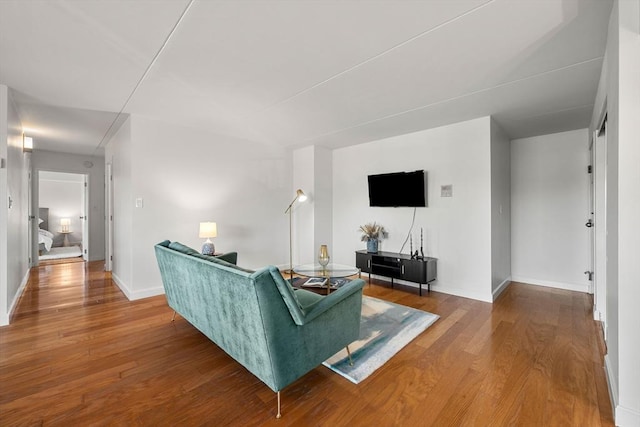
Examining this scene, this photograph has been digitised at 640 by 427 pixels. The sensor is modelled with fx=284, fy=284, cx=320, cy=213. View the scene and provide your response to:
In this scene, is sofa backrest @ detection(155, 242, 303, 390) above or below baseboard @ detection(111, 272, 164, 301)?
above

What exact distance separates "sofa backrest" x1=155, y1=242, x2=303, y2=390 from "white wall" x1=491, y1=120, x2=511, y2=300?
10.6 feet

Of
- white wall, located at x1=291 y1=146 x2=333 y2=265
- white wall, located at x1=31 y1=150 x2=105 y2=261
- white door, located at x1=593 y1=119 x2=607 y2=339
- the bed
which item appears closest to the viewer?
white door, located at x1=593 y1=119 x2=607 y2=339

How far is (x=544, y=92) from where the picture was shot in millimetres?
2883

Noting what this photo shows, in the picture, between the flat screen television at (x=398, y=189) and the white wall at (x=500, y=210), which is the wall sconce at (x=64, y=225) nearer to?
the flat screen television at (x=398, y=189)

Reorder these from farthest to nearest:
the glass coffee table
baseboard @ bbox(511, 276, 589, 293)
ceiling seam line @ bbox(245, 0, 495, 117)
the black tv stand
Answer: baseboard @ bbox(511, 276, 589, 293), the black tv stand, the glass coffee table, ceiling seam line @ bbox(245, 0, 495, 117)

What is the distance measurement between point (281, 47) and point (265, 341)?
2.03 metres

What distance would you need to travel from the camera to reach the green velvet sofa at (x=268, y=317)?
1514 millimetres

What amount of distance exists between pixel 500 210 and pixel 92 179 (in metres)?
8.04

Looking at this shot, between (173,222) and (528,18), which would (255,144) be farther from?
(528,18)

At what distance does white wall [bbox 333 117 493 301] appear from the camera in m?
3.66

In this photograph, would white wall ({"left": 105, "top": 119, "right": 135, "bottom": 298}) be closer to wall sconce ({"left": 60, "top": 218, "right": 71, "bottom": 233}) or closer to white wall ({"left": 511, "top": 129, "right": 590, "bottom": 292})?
wall sconce ({"left": 60, "top": 218, "right": 71, "bottom": 233})

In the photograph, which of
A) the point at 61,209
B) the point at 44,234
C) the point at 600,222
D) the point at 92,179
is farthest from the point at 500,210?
the point at 61,209

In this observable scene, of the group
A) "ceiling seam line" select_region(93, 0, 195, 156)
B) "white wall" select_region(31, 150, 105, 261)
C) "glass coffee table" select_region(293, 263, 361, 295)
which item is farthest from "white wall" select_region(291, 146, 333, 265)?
"white wall" select_region(31, 150, 105, 261)

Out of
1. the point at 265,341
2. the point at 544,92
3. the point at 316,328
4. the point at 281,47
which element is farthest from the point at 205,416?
the point at 544,92
